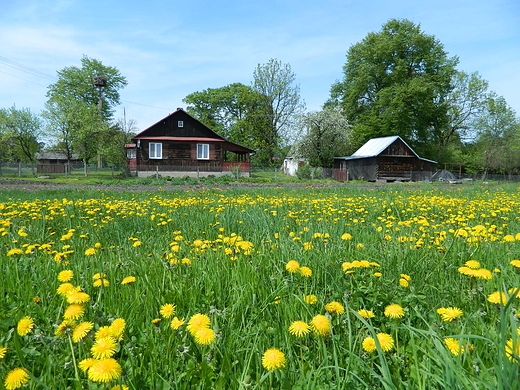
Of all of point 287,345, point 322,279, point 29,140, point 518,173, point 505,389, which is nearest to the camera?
point 505,389

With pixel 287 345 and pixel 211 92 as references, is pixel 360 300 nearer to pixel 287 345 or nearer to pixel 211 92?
pixel 287 345

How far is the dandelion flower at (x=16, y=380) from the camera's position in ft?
3.16

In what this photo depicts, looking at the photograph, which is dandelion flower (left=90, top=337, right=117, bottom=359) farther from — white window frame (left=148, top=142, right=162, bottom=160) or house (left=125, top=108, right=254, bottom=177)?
white window frame (left=148, top=142, right=162, bottom=160)

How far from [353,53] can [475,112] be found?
71.3 feet

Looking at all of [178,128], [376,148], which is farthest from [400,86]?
[178,128]

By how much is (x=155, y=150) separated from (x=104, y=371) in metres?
33.6

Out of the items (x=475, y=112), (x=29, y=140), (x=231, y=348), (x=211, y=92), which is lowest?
(x=231, y=348)

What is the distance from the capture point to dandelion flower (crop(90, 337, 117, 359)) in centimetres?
104

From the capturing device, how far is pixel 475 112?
4947cm

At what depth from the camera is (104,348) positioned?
1058mm

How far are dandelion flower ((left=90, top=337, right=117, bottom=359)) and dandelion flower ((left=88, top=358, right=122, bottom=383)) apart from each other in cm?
8

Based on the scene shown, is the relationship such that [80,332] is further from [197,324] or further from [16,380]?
[197,324]

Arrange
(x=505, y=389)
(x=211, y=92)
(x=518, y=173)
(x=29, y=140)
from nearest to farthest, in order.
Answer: (x=505, y=389), (x=29, y=140), (x=518, y=173), (x=211, y=92)

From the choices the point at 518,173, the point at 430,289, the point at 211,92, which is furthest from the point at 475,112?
the point at 430,289
